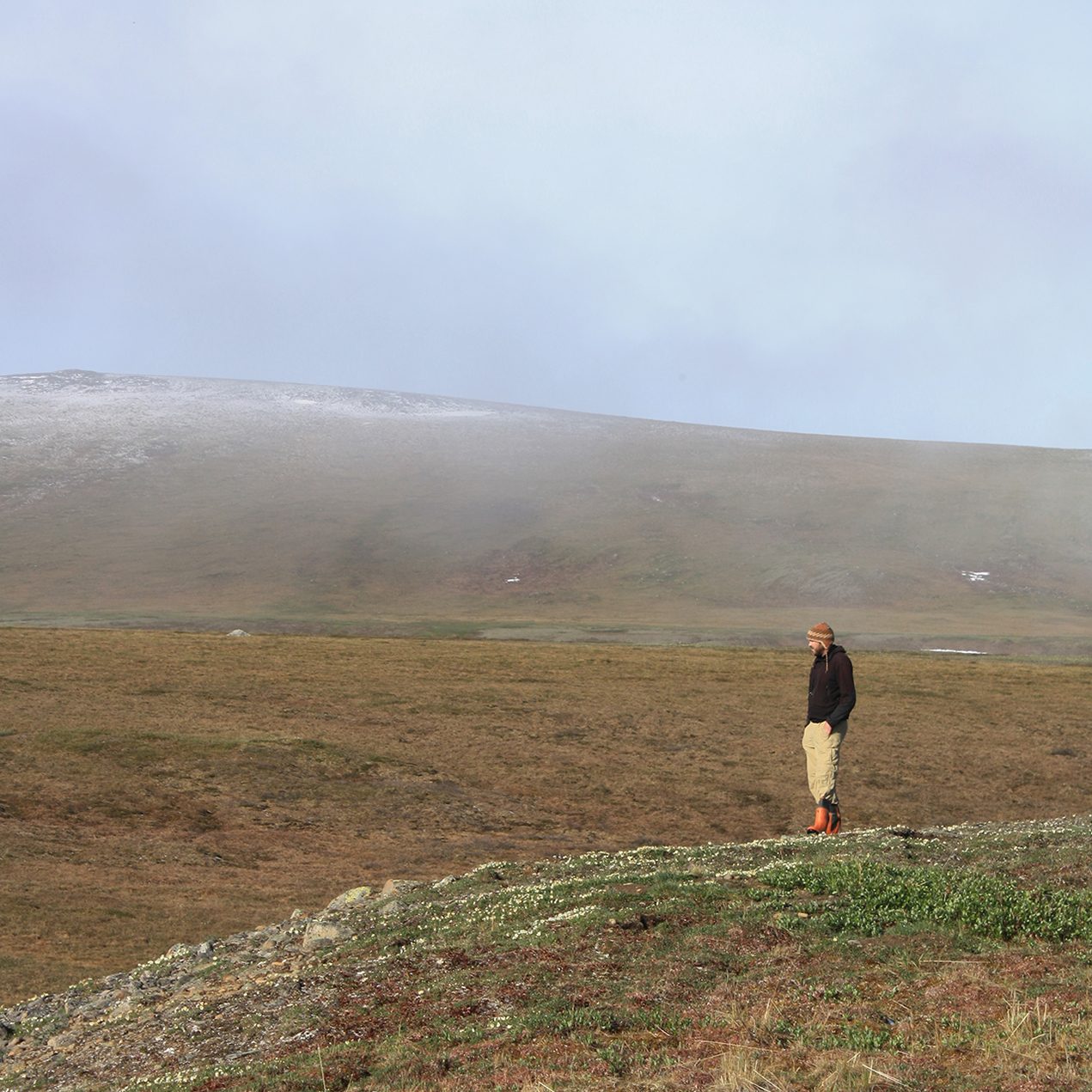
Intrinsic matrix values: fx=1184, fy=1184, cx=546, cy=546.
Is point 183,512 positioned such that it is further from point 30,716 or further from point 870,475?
point 30,716

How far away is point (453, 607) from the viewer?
287ft

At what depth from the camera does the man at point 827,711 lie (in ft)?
48.3

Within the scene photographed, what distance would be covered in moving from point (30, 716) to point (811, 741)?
2271cm

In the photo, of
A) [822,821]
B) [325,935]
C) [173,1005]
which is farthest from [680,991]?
[822,821]

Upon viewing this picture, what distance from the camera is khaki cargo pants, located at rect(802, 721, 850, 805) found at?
14.7 metres

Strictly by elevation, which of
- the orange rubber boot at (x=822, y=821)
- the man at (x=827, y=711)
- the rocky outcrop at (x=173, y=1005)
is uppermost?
the man at (x=827, y=711)

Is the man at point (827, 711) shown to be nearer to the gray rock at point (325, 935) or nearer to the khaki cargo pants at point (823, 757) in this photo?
the khaki cargo pants at point (823, 757)

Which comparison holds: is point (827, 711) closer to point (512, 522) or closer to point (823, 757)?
point (823, 757)

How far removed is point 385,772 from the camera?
2792 cm

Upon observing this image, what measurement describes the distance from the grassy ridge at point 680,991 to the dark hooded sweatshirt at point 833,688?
2.53 metres

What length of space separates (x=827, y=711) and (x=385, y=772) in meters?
15.3

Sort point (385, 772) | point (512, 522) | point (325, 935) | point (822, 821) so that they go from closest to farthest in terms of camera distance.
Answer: point (325, 935) → point (822, 821) → point (385, 772) → point (512, 522)

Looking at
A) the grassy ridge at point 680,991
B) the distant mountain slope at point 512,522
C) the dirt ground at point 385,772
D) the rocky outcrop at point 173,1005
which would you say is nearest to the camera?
the grassy ridge at point 680,991

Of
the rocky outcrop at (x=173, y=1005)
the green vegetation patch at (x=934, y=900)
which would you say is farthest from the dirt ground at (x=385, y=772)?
the green vegetation patch at (x=934, y=900)
